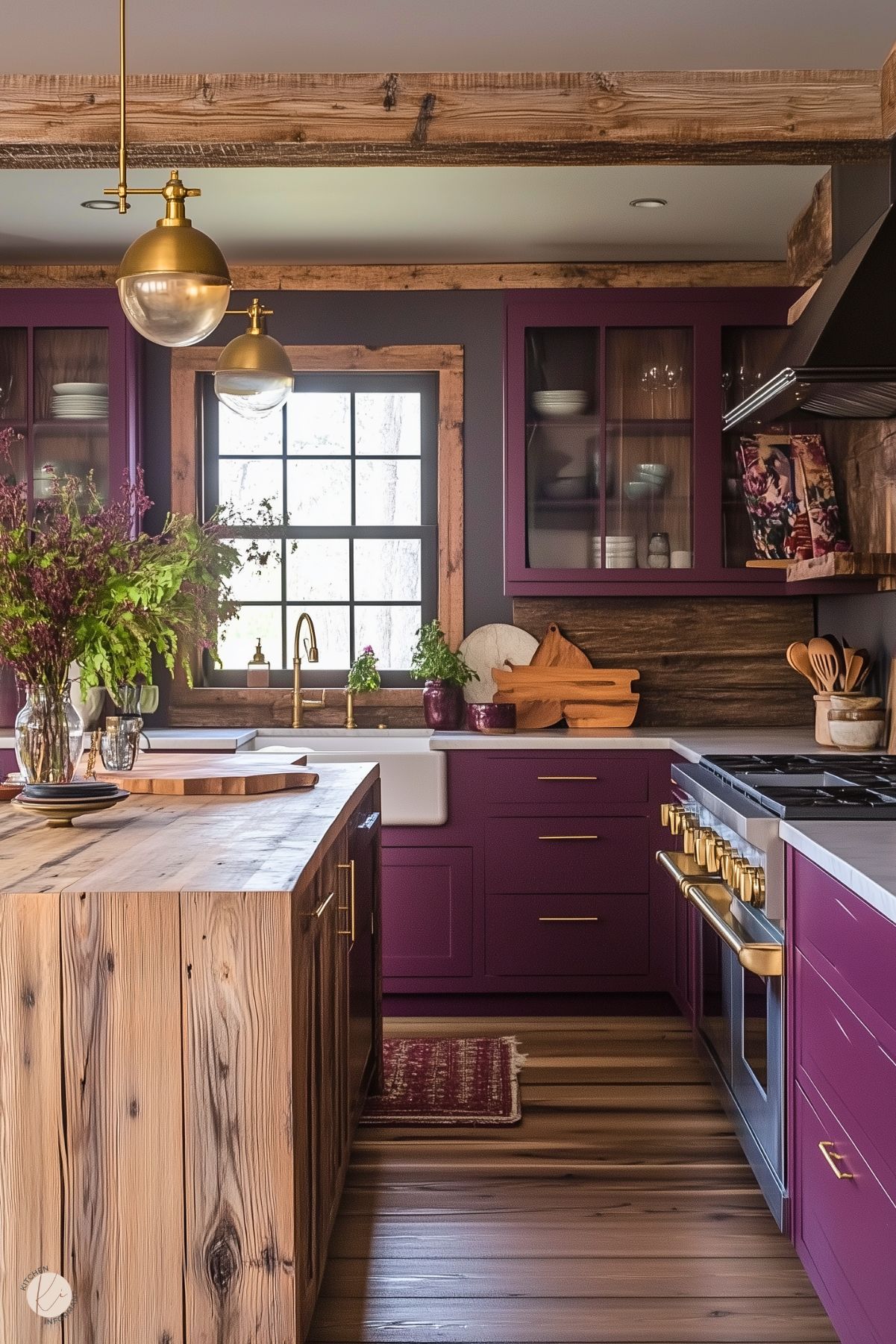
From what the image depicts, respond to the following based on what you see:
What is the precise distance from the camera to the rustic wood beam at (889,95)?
9.99 ft

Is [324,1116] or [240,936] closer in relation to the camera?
[240,936]

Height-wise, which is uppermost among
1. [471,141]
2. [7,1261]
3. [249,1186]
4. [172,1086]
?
[471,141]

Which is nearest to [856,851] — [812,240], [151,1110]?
[151,1110]

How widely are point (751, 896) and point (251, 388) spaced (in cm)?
172

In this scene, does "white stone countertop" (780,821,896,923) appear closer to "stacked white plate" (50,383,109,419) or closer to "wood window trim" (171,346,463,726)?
"wood window trim" (171,346,463,726)

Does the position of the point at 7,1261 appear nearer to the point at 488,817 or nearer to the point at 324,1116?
the point at 324,1116

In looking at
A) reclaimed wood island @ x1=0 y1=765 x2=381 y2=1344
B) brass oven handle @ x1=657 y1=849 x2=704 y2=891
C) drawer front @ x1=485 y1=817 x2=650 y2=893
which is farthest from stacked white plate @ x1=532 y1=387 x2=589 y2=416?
reclaimed wood island @ x1=0 y1=765 x2=381 y2=1344

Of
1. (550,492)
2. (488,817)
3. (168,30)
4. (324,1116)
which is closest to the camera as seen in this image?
(324,1116)

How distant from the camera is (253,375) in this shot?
3.14 m

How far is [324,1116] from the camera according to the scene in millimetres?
2201

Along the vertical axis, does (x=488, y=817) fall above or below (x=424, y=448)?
below

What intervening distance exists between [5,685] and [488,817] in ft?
5.97

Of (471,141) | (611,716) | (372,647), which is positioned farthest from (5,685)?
(471,141)

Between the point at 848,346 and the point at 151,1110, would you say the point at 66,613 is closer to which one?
the point at 151,1110
